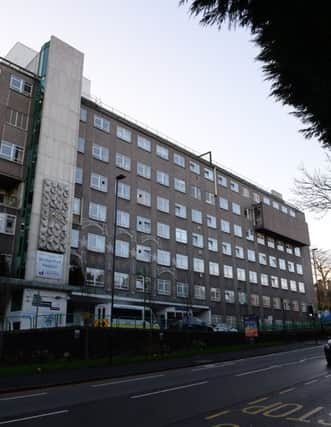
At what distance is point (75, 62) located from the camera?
41.8 meters

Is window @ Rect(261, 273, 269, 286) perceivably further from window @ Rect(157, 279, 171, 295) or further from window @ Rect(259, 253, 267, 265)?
window @ Rect(157, 279, 171, 295)

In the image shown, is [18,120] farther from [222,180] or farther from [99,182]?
[222,180]

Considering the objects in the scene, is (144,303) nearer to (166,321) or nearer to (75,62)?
(166,321)

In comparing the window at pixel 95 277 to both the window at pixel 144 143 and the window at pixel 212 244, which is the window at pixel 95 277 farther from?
the window at pixel 212 244

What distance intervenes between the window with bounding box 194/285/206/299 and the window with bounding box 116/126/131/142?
20.1 m

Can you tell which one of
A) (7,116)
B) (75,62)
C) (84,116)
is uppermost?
(75,62)

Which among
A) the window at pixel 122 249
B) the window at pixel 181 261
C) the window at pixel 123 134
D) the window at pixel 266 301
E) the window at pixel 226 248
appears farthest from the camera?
the window at pixel 266 301

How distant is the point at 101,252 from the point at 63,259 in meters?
5.72

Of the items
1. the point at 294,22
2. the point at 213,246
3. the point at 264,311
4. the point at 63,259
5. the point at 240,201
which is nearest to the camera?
the point at 294,22

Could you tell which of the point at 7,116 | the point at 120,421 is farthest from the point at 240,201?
the point at 120,421

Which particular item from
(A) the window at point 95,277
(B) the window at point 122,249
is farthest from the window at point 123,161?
(A) the window at point 95,277

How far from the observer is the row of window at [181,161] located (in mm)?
46312

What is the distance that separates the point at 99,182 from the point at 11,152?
1020 centimetres

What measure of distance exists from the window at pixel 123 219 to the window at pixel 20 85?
50.2ft
